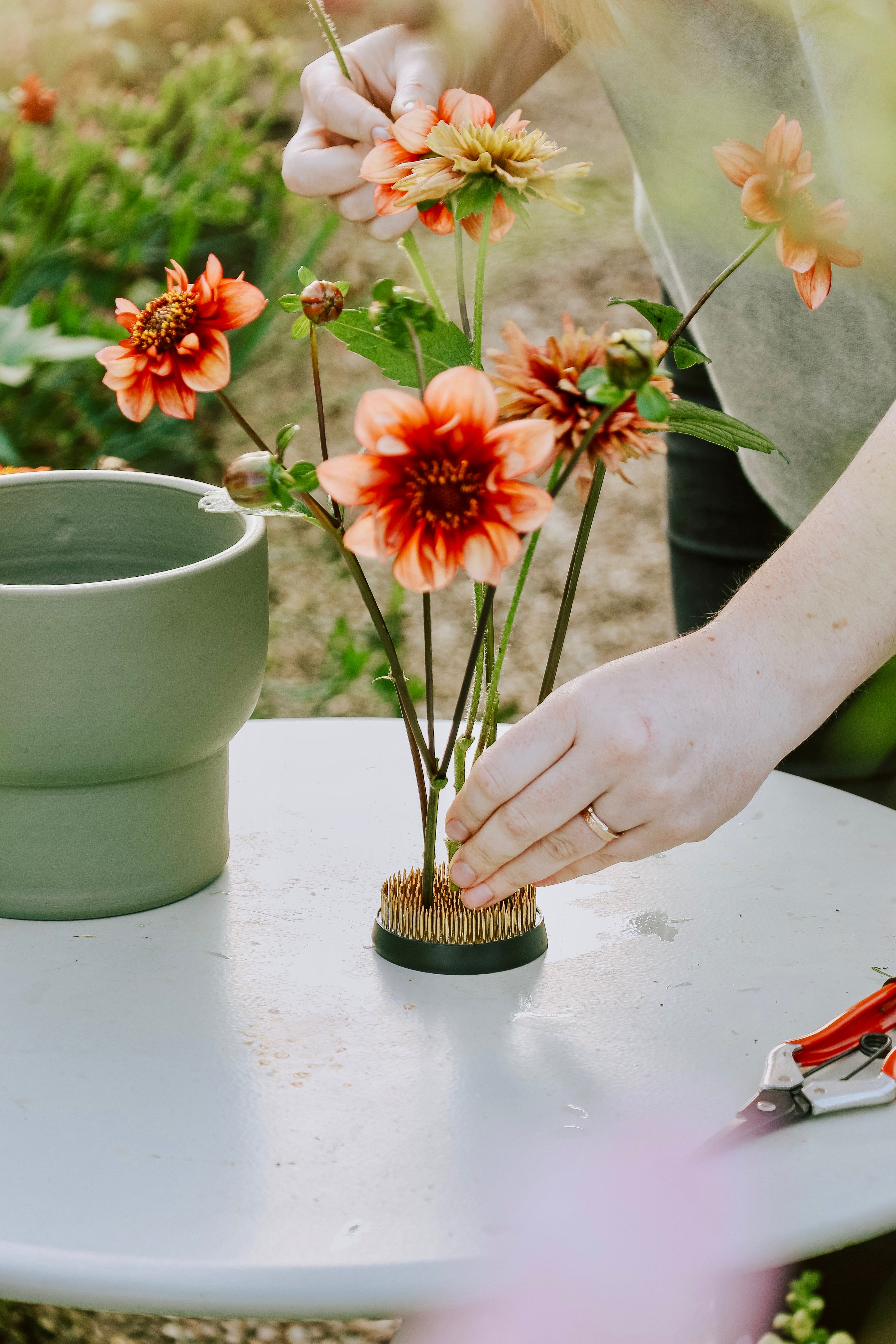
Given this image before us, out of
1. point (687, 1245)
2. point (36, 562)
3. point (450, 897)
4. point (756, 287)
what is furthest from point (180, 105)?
point (687, 1245)

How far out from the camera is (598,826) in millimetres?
584

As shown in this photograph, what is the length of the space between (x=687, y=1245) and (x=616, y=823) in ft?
0.62

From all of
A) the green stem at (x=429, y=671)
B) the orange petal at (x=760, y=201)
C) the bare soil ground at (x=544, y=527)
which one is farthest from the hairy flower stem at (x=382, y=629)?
the bare soil ground at (x=544, y=527)

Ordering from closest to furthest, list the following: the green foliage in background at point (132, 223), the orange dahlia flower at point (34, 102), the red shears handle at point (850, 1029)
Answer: the red shears handle at point (850, 1029)
the orange dahlia flower at point (34, 102)
the green foliage in background at point (132, 223)

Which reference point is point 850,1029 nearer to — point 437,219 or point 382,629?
point 382,629

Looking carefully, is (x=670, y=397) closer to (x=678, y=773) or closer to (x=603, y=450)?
(x=603, y=450)

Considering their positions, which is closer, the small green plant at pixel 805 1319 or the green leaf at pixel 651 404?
the green leaf at pixel 651 404

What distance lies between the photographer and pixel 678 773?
57 centimetres

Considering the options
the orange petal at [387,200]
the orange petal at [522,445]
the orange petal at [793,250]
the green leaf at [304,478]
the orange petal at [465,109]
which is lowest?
the green leaf at [304,478]

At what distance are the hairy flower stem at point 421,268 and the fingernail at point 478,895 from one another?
26 centimetres

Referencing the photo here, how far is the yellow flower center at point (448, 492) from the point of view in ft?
1.57

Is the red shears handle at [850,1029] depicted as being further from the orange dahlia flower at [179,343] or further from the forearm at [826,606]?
the orange dahlia flower at [179,343]

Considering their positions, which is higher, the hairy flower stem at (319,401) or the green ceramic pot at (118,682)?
the hairy flower stem at (319,401)

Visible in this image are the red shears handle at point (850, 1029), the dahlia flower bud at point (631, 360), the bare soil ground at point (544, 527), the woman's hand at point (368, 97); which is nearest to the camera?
the dahlia flower bud at point (631, 360)
